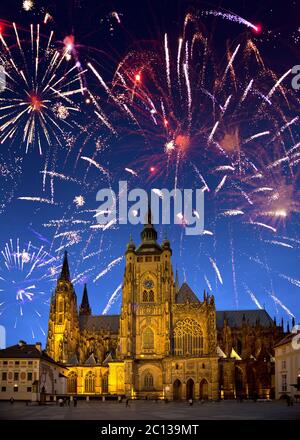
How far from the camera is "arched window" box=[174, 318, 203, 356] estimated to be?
9094cm

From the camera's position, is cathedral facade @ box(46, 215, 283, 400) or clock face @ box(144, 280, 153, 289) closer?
cathedral facade @ box(46, 215, 283, 400)

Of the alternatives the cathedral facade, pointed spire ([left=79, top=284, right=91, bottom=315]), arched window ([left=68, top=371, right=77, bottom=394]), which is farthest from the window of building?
pointed spire ([left=79, top=284, right=91, bottom=315])

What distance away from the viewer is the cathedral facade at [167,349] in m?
88.1

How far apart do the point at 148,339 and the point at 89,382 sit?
61.4 feet

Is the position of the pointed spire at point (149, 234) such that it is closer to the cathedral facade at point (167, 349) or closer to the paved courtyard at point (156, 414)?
the cathedral facade at point (167, 349)

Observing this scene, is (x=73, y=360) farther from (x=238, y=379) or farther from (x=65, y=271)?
(x=238, y=379)

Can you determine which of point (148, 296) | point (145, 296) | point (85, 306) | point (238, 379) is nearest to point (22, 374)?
point (145, 296)

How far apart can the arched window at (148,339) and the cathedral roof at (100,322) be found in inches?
948

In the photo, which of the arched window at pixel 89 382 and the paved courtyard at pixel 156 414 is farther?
the arched window at pixel 89 382

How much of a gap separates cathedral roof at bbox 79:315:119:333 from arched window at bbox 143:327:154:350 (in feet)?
79.0

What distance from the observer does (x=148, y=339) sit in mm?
93188

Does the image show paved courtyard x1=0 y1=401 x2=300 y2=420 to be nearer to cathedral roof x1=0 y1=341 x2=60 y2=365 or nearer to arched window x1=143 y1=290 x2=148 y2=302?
cathedral roof x1=0 y1=341 x2=60 y2=365

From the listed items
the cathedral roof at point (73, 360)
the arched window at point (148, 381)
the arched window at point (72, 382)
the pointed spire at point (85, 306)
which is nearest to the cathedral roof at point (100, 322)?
the cathedral roof at point (73, 360)
